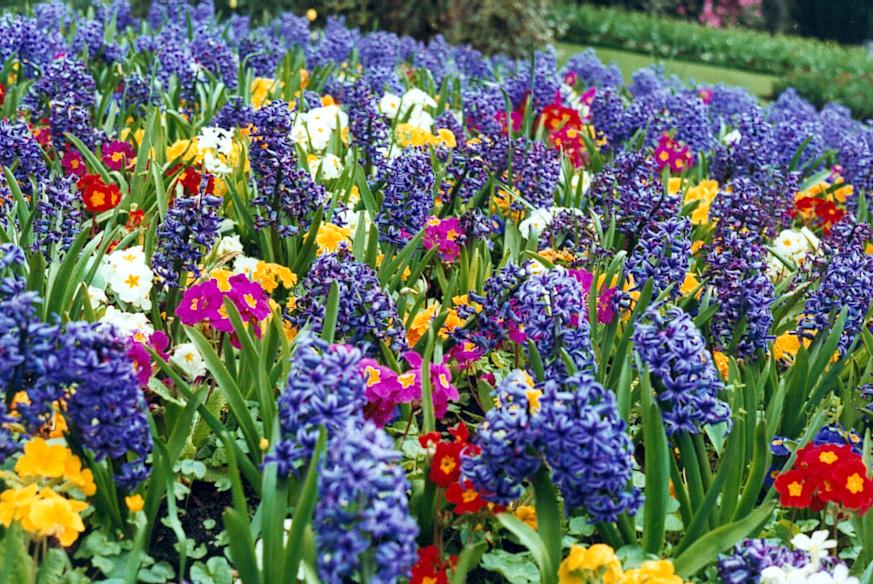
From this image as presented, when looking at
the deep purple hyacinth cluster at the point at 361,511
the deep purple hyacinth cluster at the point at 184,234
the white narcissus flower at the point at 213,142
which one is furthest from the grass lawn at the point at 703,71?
the deep purple hyacinth cluster at the point at 361,511

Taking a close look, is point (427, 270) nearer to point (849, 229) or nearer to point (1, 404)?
point (849, 229)

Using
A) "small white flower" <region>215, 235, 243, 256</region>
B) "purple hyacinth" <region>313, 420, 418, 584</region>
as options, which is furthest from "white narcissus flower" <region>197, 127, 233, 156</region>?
"purple hyacinth" <region>313, 420, 418, 584</region>

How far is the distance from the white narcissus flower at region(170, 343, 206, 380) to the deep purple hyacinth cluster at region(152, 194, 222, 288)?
0.23 metres

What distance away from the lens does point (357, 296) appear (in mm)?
2445

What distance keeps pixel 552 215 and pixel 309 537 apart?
194 cm

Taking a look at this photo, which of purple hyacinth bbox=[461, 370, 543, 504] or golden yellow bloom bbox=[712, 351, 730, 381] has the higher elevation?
purple hyacinth bbox=[461, 370, 543, 504]

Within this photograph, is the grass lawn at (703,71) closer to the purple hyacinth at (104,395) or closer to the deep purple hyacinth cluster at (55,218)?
the deep purple hyacinth cluster at (55,218)

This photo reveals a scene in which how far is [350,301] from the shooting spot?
2447 mm

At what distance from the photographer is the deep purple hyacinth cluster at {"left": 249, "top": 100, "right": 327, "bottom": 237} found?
3.08 meters

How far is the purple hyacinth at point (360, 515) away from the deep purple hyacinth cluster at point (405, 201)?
1.55m

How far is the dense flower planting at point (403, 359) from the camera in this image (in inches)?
72.4

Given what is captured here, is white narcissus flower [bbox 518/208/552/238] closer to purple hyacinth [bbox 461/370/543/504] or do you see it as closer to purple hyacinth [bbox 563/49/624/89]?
purple hyacinth [bbox 461/370/543/504]

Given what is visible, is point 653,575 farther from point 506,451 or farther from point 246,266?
point 246,266

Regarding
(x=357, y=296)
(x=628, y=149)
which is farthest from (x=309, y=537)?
(x=628, y=149)
